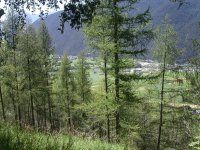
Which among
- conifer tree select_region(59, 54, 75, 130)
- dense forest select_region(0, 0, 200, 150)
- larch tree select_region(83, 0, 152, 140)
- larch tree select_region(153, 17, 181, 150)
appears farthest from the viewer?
conifer tree select_region(59, 54, 75, 130)

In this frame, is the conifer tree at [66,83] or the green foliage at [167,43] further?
the conifer tree at [66,83]

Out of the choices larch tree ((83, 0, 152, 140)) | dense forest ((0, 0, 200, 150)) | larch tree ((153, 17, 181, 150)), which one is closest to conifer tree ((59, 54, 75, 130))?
dense forest ((0, 0, 200, 150))

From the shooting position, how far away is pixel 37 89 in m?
38.6

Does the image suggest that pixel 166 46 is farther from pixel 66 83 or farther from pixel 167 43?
pixel 66 83

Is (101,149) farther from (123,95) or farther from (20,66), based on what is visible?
(20,66)

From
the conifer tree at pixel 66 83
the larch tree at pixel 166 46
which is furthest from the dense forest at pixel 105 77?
the conifer tree at pixel 66 83

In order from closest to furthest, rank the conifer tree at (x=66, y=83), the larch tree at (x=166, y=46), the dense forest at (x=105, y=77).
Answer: the dense forest at (x=105, y=77) < the larch tree at (x=166, y=46) < the conifer tree at (x=66, y=83)

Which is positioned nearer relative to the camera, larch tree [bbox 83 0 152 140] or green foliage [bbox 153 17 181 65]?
larch tree [bbox 83 0 152 140]

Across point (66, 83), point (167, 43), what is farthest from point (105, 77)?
point (66, 83)

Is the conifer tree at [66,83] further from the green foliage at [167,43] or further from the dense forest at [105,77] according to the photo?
the green foliage at [167,43]

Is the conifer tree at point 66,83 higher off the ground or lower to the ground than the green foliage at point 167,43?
lower

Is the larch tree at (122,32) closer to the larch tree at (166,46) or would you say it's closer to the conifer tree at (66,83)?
the larch tree at (166,46)

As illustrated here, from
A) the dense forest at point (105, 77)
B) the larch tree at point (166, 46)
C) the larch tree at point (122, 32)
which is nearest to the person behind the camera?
the dense forest at point (105, 77)

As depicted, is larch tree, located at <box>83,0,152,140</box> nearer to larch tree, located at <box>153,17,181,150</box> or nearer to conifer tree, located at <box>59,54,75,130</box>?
larch tree, located at <box>153,17,181,150</box>
